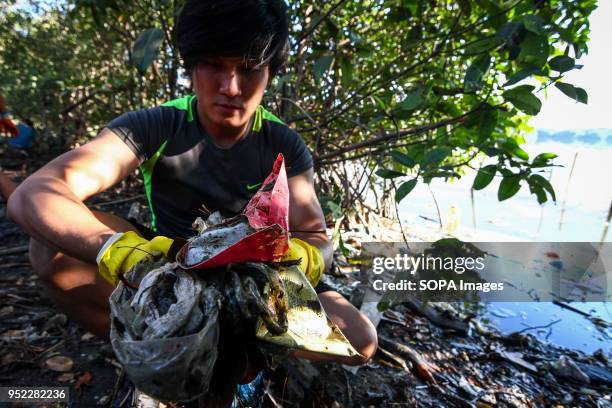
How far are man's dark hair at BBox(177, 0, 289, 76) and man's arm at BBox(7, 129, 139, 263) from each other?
1.92 ft

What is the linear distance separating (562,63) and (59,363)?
262 centimetres

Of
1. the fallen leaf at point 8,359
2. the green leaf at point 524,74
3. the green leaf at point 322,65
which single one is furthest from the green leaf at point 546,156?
the fallen leaf at point 8,359

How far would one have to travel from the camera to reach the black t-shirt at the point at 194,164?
175 cm

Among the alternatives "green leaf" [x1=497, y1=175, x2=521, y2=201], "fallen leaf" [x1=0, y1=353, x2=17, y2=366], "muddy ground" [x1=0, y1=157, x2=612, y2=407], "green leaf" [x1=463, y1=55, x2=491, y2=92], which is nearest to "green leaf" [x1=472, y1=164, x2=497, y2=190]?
"green leaf" [x1=497, y1=175, x2=521, y2=201]

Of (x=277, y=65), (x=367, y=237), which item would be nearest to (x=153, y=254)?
(x=277, y=65)

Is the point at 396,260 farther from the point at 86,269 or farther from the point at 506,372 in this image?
the point at 86,269

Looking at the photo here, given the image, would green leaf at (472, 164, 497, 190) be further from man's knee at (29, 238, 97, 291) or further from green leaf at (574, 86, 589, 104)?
man's knee at (29, 238, 97, 291)

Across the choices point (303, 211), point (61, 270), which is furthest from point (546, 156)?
point (61, 270)

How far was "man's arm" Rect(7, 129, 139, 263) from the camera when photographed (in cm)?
121

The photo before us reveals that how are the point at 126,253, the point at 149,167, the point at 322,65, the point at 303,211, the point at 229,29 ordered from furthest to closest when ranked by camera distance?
the point at 322,65
the point at 303,211
the point at 149,167
the point at 229,29
the point at 126,253

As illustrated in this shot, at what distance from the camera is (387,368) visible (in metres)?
1.91

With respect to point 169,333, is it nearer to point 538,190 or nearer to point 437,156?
point 437,156

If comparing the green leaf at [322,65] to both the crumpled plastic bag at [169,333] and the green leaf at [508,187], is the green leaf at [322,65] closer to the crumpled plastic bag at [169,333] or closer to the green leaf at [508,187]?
the green leaf at [508,187]

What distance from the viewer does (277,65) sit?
68.4 inches
